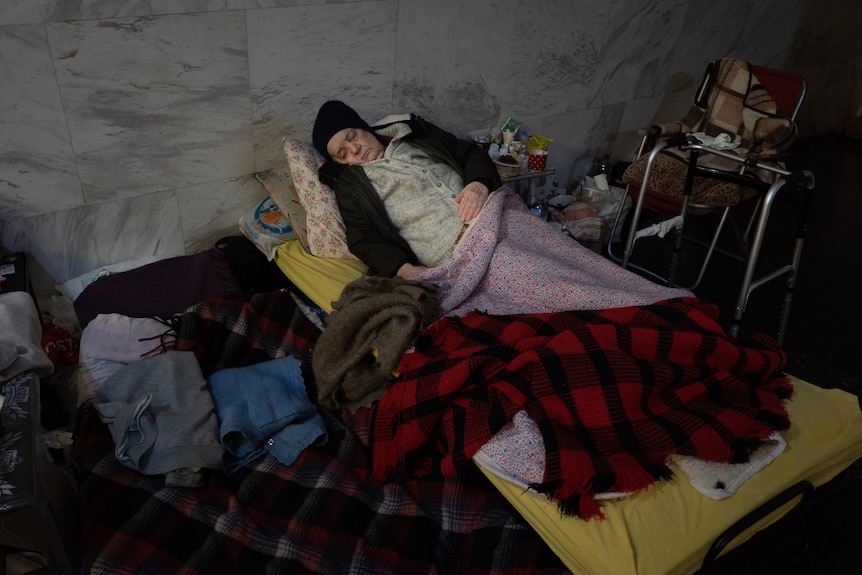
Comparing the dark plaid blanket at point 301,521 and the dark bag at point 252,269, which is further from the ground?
the dark bag at point 252,269

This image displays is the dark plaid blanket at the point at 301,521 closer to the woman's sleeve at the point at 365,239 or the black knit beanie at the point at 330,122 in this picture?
the woman's sleeve at the point at 365,239

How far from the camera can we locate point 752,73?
327cm

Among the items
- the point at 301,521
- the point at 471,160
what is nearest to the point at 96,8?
the point at 471,160

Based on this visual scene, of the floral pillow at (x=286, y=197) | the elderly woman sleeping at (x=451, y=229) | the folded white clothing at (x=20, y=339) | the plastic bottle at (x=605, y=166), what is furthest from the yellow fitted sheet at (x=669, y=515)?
the plastic bottle at (x=605, y=166)

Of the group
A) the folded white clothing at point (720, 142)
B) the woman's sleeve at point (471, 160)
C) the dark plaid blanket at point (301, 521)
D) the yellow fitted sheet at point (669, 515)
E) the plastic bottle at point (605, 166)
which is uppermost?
the folded white clothing at point (720, 142)

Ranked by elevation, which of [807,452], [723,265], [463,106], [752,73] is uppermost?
[752,73]

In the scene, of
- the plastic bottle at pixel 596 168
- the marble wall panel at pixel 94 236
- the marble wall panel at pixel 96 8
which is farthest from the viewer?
the plastic bottle at pixel 596 168

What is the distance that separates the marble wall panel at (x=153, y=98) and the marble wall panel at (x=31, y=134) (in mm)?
36

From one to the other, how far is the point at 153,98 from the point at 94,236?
0.56 m

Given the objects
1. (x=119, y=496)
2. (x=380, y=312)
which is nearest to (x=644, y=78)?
(x=380, y=312)

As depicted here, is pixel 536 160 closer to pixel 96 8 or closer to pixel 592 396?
pixel 592 396

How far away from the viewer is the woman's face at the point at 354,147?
2.48 m

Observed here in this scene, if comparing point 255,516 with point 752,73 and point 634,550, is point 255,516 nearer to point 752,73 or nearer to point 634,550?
point 634,550

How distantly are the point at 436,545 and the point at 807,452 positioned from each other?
3.26ft
